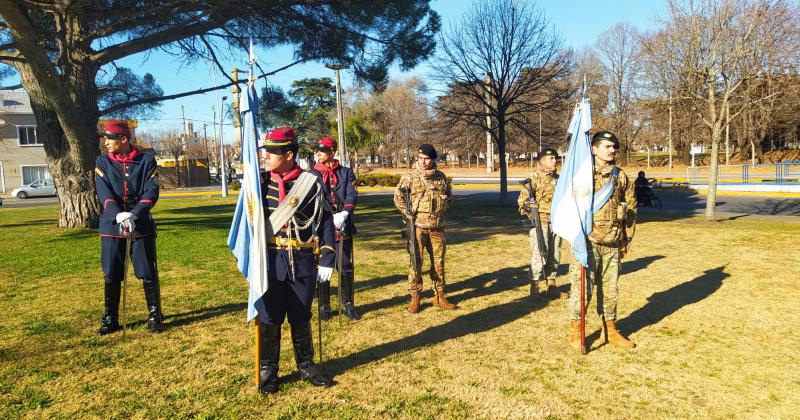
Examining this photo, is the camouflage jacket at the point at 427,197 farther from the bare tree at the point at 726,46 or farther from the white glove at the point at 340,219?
the bare tree at the point at 726,46

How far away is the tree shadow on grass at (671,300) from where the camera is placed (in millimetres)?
5695

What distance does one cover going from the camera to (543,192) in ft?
23.2

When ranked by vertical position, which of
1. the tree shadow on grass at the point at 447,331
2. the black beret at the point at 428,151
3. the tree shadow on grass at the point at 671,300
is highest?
the black beret at the point at 428,151

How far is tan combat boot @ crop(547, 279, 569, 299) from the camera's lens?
684 cm

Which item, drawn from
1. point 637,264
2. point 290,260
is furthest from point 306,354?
point 637,264

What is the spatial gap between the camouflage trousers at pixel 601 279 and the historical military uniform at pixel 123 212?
453cm

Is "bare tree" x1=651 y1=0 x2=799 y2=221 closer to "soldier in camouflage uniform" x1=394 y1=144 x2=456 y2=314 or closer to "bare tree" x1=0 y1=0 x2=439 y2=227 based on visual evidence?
"bare tree" x1=0 y1=0 x2=439 y2=227

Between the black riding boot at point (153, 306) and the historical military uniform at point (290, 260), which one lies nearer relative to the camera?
the historical military uniform at point (290, 260)

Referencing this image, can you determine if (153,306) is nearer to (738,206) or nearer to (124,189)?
(124,189)

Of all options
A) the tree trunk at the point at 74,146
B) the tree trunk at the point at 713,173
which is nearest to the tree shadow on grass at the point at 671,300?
the tree trunk at the point at 713,173

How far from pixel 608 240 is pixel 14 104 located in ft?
183

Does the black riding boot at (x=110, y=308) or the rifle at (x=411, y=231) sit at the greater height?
the rifle at (x=411, y=231)

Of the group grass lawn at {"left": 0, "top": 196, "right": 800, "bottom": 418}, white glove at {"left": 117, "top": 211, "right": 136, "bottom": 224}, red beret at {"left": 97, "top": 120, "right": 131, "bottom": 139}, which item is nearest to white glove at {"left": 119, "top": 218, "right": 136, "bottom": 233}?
white glove at {"left": 117, "top": 211, "right": 136, "bottom": 224}

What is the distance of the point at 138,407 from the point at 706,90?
50.6ft
